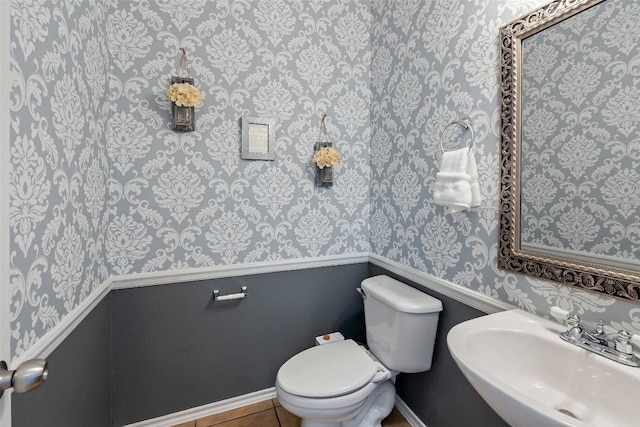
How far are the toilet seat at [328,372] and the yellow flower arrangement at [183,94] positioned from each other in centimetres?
132

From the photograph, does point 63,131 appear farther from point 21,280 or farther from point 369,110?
point 369,110

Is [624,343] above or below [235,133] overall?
below

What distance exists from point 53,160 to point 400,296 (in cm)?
140

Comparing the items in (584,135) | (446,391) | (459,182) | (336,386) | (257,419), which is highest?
(584,135)

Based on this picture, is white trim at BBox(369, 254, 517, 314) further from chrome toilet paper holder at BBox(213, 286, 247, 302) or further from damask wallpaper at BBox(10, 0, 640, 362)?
chrome toilet paper holder at BBox(213, 286, 247, 302)

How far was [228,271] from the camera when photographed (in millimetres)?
1562

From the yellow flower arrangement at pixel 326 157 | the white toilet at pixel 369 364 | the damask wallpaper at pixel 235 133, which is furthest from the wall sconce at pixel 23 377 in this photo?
the yellow flower arrangement at pixel 326 157

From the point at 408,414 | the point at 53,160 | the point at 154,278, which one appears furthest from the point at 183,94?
the point at 408,414

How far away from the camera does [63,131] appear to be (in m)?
0.89

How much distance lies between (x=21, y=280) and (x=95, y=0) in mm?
1163

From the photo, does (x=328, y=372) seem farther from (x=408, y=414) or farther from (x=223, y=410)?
(x=223, y=410)

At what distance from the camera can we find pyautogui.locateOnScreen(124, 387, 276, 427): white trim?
1474 millimetres

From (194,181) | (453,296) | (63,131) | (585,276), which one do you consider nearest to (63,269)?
(63,131)

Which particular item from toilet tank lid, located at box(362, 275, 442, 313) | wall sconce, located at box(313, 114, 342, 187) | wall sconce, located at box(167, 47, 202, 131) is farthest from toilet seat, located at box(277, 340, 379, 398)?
wall sconce, located at box(167, 47, 202, 131)
